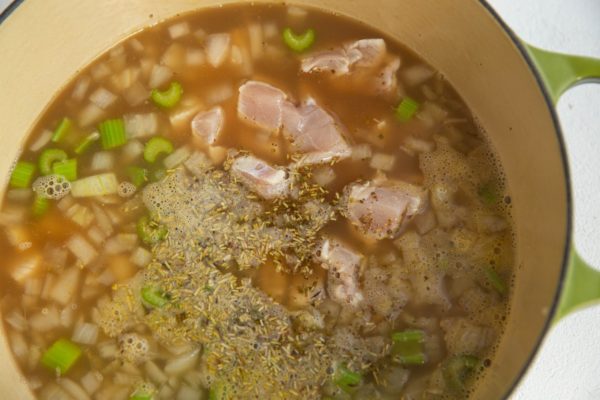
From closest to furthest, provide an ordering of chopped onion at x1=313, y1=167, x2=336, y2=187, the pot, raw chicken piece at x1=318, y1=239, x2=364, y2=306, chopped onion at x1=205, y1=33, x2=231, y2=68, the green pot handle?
the green pot handle
the pot
raw chicken piece at x1=318, y1=239, x2=364, y2=306
chopped onion at x1=313, y1=167, x2=336, y2=187
chopped onion at x1=205, y1=33, x2=231, y2=68

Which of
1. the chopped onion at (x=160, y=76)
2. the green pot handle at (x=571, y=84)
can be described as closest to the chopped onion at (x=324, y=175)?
the chopped onion at (x=160, y=76)

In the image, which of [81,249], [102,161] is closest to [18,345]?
[81,249]

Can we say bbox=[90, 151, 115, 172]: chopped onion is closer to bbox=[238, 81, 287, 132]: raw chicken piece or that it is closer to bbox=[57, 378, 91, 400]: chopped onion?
bbox=[238, 81, 287, 132]: raw chicken piece

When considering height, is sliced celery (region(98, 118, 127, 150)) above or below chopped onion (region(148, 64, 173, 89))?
below

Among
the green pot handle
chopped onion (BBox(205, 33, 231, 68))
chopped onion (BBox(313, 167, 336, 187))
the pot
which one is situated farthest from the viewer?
chopped onion (BBox(205, 33, 231, 68))

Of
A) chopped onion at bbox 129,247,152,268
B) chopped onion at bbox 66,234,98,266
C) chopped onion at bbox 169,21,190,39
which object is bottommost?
chopped onion at bbox 129,247,152,268

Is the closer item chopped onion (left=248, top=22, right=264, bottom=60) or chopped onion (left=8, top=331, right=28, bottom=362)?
chopped onion (left=8, top=331, right=28, bottom=362)

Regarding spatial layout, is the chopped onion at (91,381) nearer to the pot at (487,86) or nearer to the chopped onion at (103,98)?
the pot at (487,86)

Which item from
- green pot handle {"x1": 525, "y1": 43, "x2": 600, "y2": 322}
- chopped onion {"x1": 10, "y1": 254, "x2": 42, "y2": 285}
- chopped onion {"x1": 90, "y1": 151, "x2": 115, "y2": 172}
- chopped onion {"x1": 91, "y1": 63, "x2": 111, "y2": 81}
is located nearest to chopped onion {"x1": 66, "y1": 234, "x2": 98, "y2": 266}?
chopped onion {"x1": 10, "y1": 254, "x2": 42, "y2": 285}
